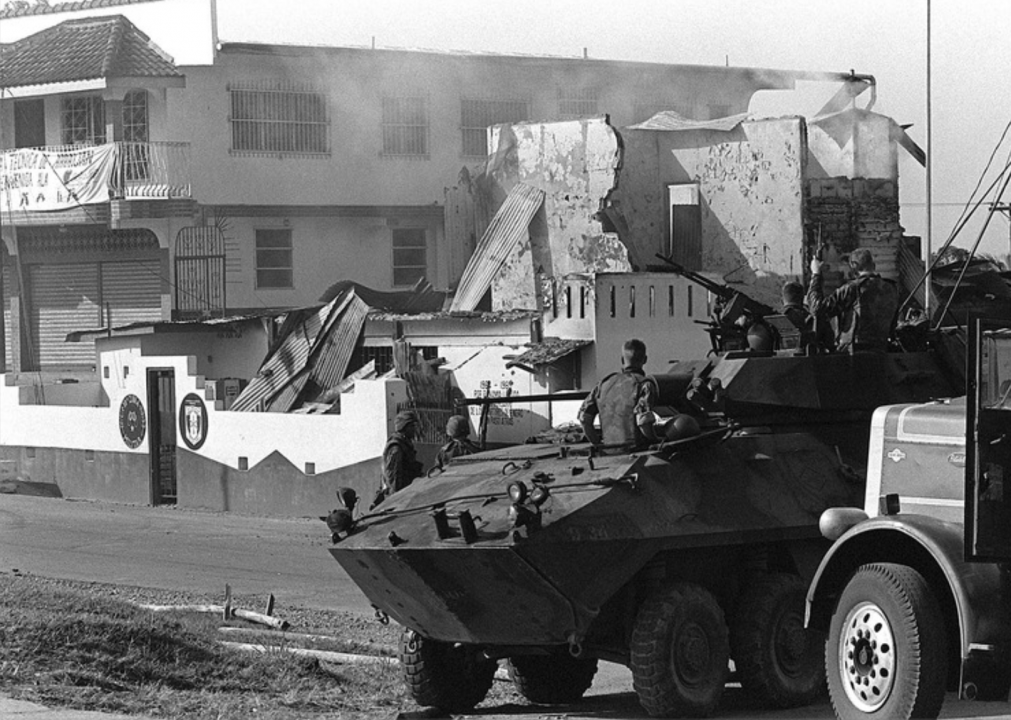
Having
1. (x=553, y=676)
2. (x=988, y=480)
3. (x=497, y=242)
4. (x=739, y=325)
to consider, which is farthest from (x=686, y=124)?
(x=988, y=480)

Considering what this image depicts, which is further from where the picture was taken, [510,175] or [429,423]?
[510,175]

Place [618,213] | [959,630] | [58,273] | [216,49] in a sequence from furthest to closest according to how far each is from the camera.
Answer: [58,273]
[216,49]
[618,213]
[959,630]

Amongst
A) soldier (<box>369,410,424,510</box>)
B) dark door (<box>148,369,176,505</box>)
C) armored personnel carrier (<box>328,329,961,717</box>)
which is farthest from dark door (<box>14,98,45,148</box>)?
armored personnel carrier (<box>328,329,961,717</box>)

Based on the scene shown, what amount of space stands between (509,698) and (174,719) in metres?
2.82

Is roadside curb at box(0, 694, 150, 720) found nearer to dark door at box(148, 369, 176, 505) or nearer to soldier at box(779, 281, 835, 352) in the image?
soldier at box(779, 281, 835, 352)

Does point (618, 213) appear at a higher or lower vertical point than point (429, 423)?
higher

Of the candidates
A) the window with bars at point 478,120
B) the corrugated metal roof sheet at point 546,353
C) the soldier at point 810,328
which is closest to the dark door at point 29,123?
the window with bars at point 478,120

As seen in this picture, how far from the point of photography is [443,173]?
110 feet

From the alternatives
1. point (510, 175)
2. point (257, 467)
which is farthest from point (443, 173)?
point (257, 467)

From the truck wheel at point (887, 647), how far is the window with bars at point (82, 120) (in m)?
25.3

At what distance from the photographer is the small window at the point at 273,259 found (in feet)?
108

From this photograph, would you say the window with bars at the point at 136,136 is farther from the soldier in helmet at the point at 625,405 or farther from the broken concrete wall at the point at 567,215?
the soldier in helmet at the point at 625,405

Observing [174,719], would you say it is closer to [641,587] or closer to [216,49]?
[641,587]

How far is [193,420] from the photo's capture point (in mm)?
25234
